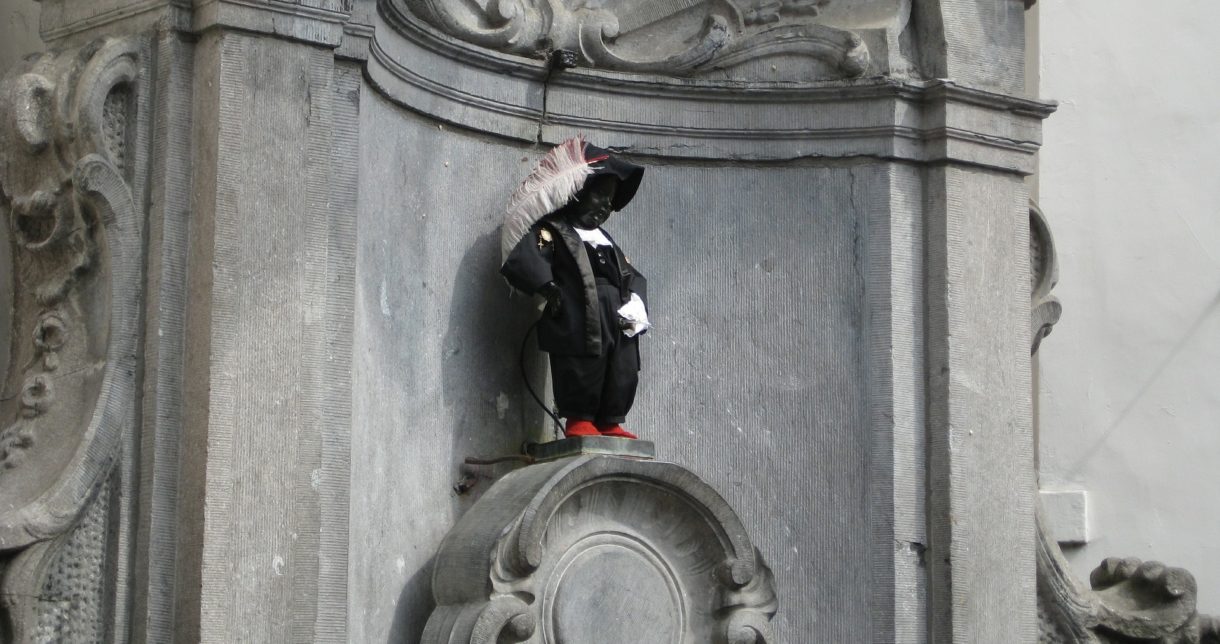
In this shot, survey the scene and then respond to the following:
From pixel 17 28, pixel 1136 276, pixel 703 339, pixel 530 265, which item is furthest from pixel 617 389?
pixel 1136 276

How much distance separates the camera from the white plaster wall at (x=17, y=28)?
638cm

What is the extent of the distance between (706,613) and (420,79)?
5.80 feet

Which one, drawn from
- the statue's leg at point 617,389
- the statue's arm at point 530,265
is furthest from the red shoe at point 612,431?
the statue's arm at point 530,265

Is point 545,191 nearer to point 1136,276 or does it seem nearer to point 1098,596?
point 1098,596

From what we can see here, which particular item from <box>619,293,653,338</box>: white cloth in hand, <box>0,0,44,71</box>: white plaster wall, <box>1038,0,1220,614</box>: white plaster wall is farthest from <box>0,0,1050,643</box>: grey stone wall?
<box>1038,0,1220,614</box>: white plaster wall

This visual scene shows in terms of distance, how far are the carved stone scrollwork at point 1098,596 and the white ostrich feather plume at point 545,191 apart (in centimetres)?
164

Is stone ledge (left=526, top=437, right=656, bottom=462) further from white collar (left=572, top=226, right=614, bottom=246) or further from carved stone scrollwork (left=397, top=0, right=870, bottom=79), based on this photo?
carved stone scrollwork (left=397, top=0, right=870, bottom=79)

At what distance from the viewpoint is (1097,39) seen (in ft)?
29.2

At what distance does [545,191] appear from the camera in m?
6.34

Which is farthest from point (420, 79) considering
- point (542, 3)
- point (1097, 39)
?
point (1097, 39)

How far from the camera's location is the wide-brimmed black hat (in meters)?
6.38

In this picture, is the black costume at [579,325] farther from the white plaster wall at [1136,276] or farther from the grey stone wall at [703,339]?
the white plaster wall at [1136,276]

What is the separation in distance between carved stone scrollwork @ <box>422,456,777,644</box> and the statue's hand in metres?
0.46

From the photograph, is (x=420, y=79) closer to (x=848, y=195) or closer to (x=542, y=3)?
(x=542, y=3)
